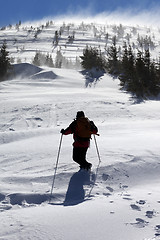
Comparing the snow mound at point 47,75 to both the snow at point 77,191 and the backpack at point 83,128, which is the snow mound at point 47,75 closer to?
the snow at point 77,191

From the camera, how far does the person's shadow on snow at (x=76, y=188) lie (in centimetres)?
403

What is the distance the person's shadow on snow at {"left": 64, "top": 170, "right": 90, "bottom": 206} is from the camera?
4.03m

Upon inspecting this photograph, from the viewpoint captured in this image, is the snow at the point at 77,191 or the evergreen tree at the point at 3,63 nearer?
the snow at the point at 77,191

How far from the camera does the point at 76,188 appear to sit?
4523 mm

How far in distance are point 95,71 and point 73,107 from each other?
23395 millimetres

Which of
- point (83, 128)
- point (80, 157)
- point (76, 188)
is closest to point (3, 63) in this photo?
point (83, 128)

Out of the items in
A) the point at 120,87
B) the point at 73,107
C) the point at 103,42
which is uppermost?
the point at 103,42

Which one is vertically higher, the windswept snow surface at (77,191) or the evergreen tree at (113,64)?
the evergreen tree at (113,64)

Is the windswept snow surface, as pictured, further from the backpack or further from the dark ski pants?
the backpack

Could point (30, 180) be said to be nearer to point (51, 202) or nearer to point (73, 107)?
point (51, 202)

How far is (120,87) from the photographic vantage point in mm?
30625

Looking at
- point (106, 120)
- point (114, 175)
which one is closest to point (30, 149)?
point (114, 175)

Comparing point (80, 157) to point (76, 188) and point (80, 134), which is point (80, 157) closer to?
point (80, 134)

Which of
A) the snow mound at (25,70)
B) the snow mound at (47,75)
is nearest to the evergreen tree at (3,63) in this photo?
the snow mound at (25,70)
